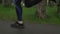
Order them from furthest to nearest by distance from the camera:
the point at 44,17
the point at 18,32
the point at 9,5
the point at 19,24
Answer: the point at 9,5 < the point at 44,17 < the point at 19,24 < the point at 18,32

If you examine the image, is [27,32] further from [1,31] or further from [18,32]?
[1,31]

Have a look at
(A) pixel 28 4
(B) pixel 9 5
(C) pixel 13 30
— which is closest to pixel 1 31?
(C) pixel 13 30

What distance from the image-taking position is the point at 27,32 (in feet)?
22.2

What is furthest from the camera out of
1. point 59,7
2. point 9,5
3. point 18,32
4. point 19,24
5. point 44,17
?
point 9,5

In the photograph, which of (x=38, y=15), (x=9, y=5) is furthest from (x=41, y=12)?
(x=9, y=5)

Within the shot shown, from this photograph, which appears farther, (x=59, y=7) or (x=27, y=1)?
(x=59, y=7)

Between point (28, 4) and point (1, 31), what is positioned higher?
point (28, 4)

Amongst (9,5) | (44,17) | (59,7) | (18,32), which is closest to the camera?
(18,32)

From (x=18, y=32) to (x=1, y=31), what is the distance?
47 centimetres

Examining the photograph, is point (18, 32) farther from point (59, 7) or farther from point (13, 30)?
point (59, 7)

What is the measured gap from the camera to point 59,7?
38.9ft

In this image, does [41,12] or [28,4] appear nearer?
[28,4]

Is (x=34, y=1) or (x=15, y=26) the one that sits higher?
(x=34, y=1)

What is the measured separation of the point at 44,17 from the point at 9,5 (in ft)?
21.4
